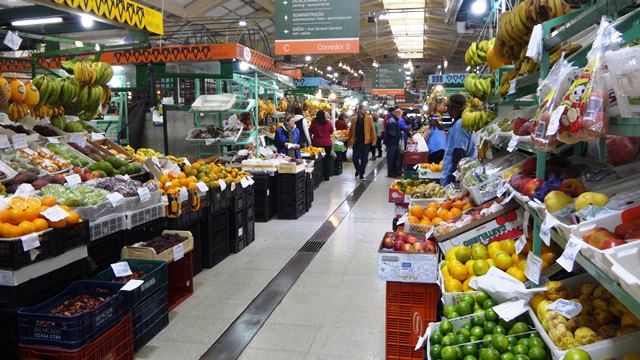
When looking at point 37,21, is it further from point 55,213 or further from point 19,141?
point 55,213

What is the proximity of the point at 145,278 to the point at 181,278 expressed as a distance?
3.48 ft

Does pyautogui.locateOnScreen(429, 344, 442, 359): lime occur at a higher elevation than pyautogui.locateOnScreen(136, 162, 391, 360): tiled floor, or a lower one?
higher

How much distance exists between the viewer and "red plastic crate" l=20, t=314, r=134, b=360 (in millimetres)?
2680

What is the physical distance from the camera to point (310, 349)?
3459 millimetres

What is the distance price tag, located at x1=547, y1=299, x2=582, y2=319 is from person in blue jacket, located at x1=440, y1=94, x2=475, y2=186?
3.67m

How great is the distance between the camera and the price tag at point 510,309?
6.97 ft

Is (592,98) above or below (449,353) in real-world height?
above

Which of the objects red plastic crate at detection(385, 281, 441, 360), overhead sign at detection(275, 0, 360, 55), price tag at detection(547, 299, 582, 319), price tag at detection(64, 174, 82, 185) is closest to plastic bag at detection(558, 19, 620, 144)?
price tag at detection(547, 299, 582, 319)

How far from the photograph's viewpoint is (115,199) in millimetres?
3566

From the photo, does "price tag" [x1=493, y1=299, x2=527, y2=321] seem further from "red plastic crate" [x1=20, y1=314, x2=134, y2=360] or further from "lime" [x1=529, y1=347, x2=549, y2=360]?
"red plastic crate" [x1=20, y1=314, x2=134, y2=360]

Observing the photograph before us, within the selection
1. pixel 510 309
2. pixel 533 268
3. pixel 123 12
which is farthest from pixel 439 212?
pixel 123 12

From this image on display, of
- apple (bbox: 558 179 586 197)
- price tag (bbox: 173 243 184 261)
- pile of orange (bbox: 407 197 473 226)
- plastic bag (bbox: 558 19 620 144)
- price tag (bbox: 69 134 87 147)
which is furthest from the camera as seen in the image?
price tag (bbox: 69 134 87 147)

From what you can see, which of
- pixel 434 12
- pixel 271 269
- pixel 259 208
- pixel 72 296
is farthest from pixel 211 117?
pixel 434 12

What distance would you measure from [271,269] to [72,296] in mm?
2361
